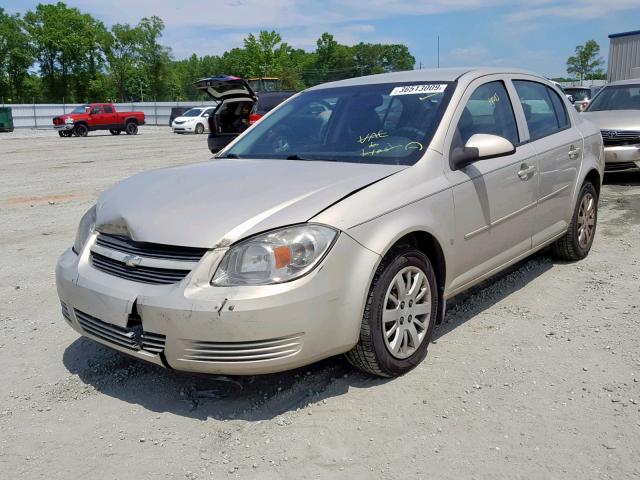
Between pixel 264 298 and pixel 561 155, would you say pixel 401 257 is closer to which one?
pixel 264 298

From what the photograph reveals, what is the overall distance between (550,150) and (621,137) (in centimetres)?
553

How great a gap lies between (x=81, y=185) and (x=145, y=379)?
30.9ft

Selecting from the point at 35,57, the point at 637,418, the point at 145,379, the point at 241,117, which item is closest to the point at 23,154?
the point at 241,117

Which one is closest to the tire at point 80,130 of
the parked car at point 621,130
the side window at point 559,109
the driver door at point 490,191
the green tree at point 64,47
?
the parked car at point 621,130

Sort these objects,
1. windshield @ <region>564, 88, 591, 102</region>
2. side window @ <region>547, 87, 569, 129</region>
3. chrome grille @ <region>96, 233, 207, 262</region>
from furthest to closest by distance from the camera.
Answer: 1. windshield @ <region>564, 88, 591, 102</region>
2. side window @ <region>547, 87, 569, 129</region>
3. chrome grille @ <region>96, 233, 207, 262</region>

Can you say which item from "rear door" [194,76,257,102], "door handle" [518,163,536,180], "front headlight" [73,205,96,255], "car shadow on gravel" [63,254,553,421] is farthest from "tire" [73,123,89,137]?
"door handle" [518,163,536,180]

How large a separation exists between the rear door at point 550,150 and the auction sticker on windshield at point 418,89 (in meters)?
0.90

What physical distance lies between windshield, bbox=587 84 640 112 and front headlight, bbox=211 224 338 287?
9244mm

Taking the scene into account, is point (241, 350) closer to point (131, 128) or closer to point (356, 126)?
point (356, 126)

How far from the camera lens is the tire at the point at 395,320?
128 inches

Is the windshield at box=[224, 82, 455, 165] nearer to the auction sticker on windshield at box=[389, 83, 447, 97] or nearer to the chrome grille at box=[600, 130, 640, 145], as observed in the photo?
the auction sticker on windshield at box=[389, 83, 447, 97]

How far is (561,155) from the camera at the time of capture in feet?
16.4

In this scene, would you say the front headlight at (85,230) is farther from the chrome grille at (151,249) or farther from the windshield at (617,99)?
the windshield at (617,99)

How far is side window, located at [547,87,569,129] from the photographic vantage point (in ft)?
17.5
